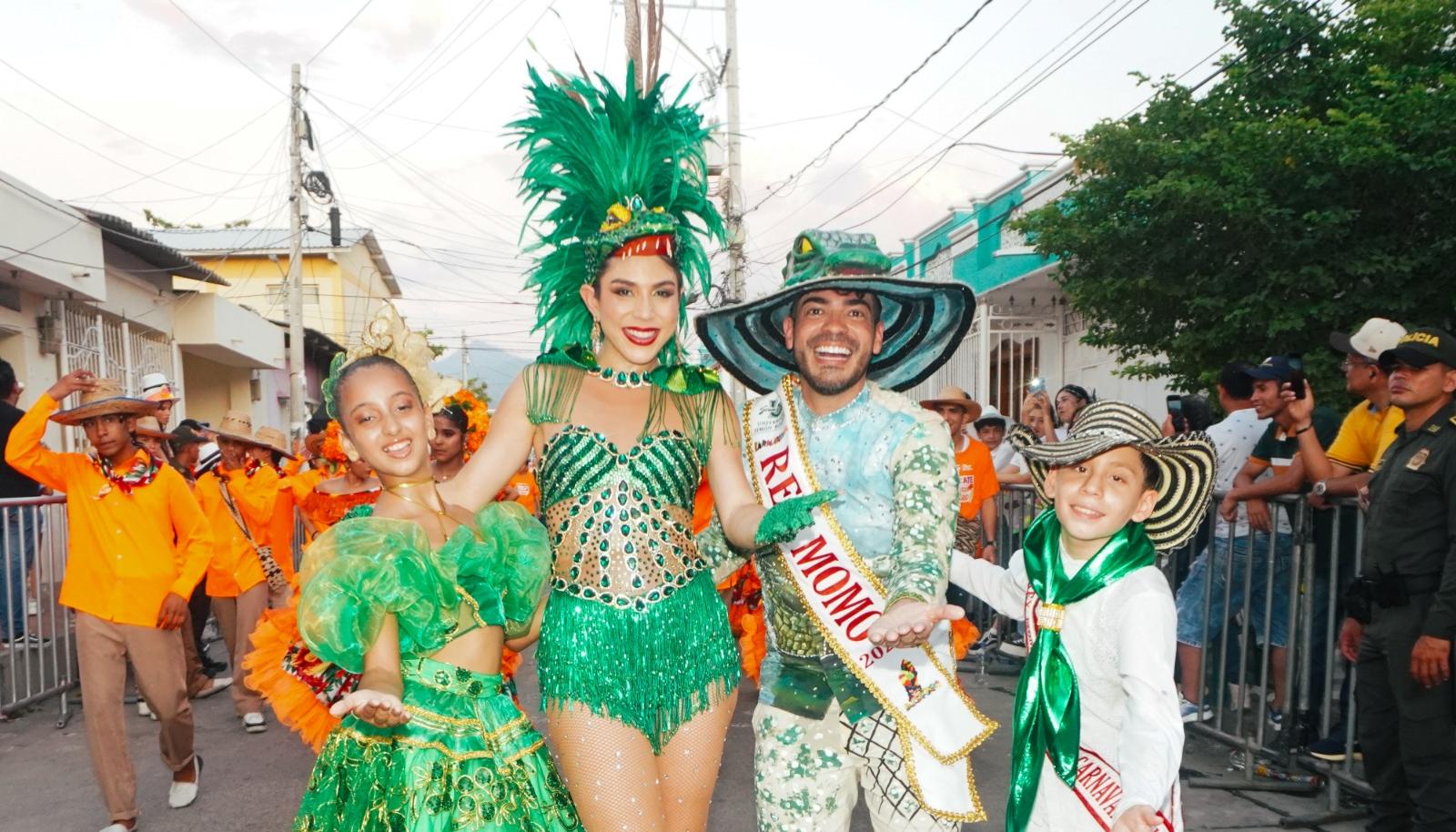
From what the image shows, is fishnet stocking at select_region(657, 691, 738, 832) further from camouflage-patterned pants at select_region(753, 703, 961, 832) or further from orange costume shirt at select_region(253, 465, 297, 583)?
orange costume shirt at select_region(253, 465, 297, 583)

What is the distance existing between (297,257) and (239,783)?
1950cm

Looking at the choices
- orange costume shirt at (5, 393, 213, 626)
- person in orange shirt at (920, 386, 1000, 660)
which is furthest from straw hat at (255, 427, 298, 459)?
person in orange shirt at (920, 386, 1000, 660)

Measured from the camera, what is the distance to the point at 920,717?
8.07 feet

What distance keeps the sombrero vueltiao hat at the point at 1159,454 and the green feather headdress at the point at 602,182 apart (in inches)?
40.9

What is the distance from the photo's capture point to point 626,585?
8.05ft

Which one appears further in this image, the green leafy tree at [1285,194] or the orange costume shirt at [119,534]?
the green leafy tree at [1285,194]

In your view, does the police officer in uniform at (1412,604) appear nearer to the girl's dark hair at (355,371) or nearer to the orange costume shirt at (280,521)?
the girl's dark hair at (355,371)

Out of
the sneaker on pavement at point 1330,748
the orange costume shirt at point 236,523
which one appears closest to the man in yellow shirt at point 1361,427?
the sneaker on pavement at point 1330,748

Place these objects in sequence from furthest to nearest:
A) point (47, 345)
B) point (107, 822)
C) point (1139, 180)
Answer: point (47, 345)
point (1139, 180)
point (107, 822)

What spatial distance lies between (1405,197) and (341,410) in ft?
34.2

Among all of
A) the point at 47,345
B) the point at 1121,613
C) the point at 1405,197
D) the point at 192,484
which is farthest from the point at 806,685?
the point at 47,345

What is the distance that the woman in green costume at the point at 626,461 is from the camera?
2387 mm

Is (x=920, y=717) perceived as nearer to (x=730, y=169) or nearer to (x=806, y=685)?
(x=806, y=685)

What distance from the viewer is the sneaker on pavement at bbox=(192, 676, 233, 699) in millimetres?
6910
